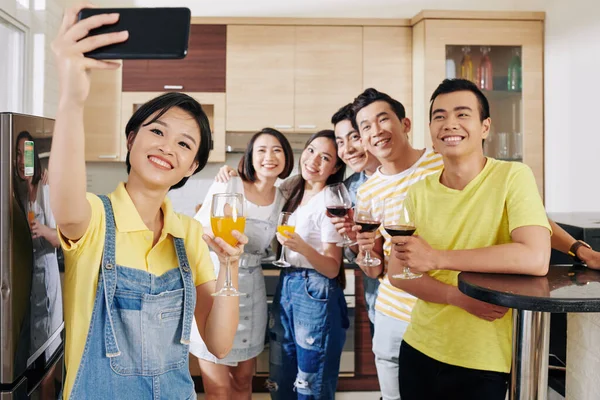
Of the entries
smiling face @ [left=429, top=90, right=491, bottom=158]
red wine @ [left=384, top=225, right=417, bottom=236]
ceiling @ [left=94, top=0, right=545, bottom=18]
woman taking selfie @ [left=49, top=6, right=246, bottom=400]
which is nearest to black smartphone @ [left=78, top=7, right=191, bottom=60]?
woman taking selfie @ [left=49, top=6, right=246, bottom=400]

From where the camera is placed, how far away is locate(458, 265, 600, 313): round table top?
3.83 feet

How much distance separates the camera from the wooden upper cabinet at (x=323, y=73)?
4.11 m

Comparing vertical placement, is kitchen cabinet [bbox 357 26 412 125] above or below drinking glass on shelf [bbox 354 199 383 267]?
Answer: above

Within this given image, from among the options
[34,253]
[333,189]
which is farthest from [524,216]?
[34,253]

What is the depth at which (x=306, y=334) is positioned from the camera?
90.7 inches

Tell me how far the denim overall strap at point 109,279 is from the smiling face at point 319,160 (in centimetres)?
131

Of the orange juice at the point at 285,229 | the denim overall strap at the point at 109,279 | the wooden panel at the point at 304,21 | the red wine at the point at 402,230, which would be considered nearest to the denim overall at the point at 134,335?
the denim overall strap at the point at 109,279

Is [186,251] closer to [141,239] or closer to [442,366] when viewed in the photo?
[141,239]

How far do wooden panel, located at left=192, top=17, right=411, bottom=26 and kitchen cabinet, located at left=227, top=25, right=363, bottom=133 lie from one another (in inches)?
1.3

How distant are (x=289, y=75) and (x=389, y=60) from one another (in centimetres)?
74

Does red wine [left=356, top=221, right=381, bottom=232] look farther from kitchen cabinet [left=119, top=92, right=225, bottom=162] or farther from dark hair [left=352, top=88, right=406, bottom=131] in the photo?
kitchen cabinet [left=119, top=92, right=225, bottom=162]

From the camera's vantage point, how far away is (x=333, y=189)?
7.08ft

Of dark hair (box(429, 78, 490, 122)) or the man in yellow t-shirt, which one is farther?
dark hair (box(429, 78, 490, 122))

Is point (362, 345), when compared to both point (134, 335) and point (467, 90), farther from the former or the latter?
point (134, 335)
